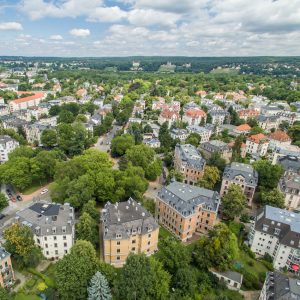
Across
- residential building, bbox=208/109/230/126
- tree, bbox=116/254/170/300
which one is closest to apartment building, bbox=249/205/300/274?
tree, bbox=116/254/170/300

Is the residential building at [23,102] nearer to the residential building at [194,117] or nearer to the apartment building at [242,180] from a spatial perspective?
the residential building at [194,117]

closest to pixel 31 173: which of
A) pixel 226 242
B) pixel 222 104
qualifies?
pixel 226 242

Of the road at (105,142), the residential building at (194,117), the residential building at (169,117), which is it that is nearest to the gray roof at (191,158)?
the road at (105,142)

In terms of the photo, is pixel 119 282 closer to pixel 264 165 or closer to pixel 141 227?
pixel 141 227

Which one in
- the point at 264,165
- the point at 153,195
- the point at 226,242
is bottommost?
the point at 153,195

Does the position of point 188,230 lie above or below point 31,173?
below

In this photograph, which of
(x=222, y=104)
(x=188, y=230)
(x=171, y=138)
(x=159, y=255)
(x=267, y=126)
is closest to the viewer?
(x=159, y=255)
